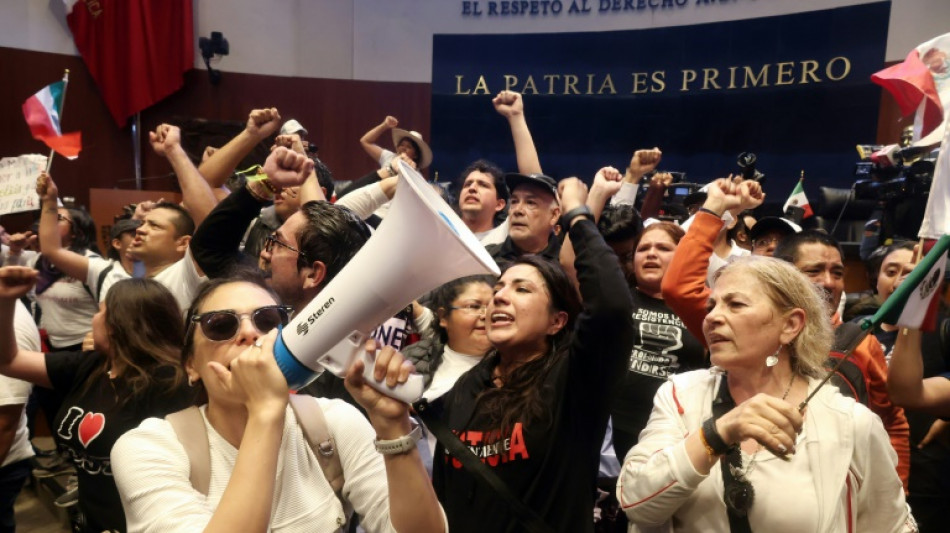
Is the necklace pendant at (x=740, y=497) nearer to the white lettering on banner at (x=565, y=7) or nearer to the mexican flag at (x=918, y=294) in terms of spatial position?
the mexican flag at (x=918, y=294)

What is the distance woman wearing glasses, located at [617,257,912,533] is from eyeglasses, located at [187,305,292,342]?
98cm

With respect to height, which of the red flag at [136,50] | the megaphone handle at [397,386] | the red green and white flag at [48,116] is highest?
the red flag at [136,50]

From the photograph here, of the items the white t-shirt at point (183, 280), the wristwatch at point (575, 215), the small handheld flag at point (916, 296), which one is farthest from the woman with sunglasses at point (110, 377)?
the small handheld flag at point (916, 296)

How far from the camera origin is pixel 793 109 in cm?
857

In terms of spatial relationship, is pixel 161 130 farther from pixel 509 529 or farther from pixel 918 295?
pixel 918 295

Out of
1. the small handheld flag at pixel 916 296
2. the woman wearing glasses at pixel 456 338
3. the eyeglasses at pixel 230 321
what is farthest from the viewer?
the woman wearing glasses at pixel 456 338

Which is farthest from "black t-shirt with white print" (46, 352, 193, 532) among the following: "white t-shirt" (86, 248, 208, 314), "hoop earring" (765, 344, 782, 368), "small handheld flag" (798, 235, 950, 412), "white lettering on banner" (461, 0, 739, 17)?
"white lettering on banner" (461, 0, 739, 17)

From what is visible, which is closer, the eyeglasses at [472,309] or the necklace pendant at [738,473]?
the necklace pendant at [738,473]

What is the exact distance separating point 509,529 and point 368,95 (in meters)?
8.51

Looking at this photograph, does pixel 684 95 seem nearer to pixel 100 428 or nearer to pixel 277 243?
pixel 277 243

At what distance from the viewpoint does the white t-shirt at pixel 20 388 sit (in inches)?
118

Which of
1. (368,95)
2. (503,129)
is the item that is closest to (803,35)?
(503,129)

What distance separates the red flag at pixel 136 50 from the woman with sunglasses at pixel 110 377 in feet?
24.7

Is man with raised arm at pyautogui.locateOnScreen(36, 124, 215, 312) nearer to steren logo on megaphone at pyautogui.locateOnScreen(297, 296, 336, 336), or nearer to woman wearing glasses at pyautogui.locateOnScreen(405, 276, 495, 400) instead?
woman wearing glasses at pyautogui.locateOnScreen(405, 276, 495, 400)
